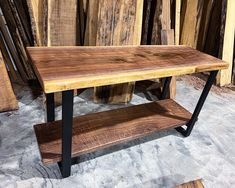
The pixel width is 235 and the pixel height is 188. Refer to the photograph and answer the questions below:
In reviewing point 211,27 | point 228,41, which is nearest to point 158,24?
point 228,41

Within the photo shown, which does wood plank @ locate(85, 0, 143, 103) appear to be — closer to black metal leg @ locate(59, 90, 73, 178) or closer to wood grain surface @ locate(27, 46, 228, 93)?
wood grain surface @ locate(27, 46, 228, 93)

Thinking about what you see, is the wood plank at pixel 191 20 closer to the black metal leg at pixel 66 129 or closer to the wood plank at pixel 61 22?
the wood plank at pixel 61 22

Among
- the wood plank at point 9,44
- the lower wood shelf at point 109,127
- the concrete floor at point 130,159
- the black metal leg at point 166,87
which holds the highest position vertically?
the wood plank at point 9,44

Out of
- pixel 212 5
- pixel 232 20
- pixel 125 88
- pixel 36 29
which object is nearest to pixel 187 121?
pixel 125 88

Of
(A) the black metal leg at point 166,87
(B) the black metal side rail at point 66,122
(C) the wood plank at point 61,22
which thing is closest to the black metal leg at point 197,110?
(B) the black metal side rail at point 66,122

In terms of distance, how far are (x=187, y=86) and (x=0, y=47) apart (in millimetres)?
1798

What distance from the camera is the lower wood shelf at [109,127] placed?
1.11m

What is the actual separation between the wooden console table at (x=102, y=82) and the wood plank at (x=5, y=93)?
430 millimetres

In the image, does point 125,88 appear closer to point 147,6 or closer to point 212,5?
point 147,6

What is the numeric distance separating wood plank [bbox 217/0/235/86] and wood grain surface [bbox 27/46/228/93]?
107 centimetres

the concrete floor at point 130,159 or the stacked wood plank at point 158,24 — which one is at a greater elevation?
the stacked wood plank at point 158,24

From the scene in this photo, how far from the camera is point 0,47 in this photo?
1.77 metres

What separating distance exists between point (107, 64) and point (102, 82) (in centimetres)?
16

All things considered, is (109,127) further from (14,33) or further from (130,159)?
(14,33)
